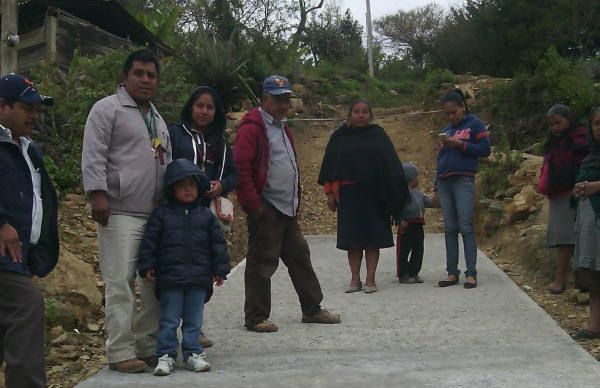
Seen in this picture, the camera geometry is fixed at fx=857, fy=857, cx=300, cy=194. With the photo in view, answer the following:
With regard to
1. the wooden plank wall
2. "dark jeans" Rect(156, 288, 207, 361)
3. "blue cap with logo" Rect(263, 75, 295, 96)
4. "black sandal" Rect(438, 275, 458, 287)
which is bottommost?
"black sandal" Rect(438, 275, 458, 287)

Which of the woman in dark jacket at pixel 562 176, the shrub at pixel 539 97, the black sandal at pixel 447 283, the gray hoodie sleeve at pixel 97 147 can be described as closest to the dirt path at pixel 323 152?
the shrub at pixel 539 97

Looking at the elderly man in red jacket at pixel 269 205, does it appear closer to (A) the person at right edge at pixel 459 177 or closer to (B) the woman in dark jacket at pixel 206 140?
(B) the woman in dark jacket at pixel 206 140

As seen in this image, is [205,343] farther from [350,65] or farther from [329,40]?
[329,40]

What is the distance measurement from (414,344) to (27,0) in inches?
466

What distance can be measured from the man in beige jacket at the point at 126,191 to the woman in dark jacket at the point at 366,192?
110 inches

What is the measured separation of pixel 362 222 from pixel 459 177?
38.3 inches

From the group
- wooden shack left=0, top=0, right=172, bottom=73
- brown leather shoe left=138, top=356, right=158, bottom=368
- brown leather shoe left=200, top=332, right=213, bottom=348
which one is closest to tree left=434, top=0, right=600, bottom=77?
wooden shack left=0, top=0, right=172, bottom=73

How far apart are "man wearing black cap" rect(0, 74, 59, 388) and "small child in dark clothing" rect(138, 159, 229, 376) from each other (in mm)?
807

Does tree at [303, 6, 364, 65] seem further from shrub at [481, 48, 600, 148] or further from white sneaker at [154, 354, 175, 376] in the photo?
white sneaker at [154, 354, 175, 376]

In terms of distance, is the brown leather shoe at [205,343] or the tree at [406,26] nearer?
the brown leather shoe at [205,343]

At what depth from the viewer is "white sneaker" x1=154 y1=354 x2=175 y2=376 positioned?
4875 millimetres

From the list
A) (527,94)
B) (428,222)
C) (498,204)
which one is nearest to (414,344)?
(498,204)

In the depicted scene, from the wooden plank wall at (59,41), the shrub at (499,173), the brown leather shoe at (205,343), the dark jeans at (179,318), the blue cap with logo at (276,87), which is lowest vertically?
the brown leather shoe at (205,343)

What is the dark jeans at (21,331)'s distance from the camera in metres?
3.83
